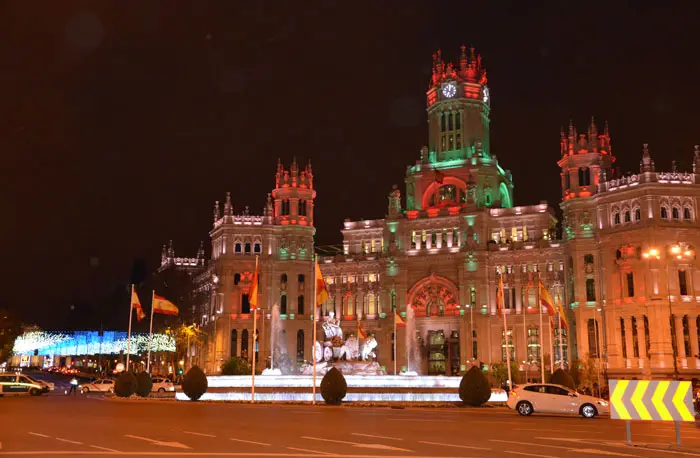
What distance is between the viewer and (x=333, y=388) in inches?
1769

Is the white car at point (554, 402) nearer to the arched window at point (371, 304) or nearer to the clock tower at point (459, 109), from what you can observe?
the arched window at point (371, 304)

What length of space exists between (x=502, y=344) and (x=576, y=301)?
41.4 ft

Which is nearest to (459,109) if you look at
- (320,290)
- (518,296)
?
(518,296)

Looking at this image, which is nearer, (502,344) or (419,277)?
(502,344)

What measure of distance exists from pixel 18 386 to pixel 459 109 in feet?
255

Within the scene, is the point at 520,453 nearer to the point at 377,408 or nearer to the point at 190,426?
the point at 190,426

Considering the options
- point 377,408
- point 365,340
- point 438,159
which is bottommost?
point 377,408

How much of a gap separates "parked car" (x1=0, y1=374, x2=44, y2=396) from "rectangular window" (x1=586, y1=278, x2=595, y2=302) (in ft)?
194

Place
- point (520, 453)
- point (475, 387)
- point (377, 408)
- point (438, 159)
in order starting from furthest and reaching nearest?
point (438, 159) < point (475, 387) < point (377, 408) < point (520, 453)

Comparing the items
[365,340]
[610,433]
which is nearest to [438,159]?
[365,340]

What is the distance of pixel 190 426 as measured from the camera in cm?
2673

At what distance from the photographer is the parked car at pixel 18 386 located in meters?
55.8

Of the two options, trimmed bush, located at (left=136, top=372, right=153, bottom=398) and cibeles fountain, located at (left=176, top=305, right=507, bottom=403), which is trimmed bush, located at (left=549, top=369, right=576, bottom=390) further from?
trimmed bush, located at (left=136, top=372, right=153, bottom=398)

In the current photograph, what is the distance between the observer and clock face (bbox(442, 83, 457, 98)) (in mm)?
116938
